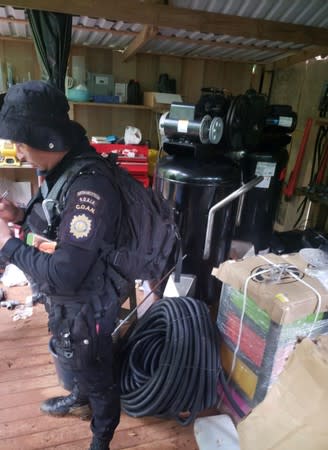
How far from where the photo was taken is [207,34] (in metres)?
2.95

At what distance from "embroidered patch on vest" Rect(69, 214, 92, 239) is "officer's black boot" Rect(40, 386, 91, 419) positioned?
3.20 ft

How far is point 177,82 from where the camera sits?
3.94 meters

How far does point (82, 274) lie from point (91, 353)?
13.9 inches

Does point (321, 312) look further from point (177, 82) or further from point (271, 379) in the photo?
point (177, 82)

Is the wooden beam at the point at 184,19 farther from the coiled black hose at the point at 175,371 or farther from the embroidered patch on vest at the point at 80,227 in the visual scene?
the coiled black hose at the point at 175,371

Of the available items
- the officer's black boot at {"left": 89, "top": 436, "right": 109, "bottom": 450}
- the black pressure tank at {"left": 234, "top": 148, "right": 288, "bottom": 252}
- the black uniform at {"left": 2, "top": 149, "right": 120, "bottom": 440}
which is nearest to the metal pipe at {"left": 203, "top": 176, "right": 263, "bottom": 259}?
the black pressure tank at {"left": 234, "top": 148, "right": 288, "bottom": 252}

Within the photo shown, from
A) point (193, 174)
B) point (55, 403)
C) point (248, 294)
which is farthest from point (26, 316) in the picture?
point (248, 294)

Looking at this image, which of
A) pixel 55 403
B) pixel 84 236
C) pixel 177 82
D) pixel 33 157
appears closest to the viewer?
pixel 84 236

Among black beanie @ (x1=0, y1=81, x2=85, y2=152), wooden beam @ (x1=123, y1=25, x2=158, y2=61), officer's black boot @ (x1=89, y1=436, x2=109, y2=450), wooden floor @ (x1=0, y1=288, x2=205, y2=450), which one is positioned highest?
wooden beam @ (x1=123, y1=25, x2=158, y2=61)

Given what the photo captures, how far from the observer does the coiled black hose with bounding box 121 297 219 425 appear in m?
1.57

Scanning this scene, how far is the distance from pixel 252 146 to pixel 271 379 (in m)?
1.68

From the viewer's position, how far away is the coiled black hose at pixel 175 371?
1.57 meters

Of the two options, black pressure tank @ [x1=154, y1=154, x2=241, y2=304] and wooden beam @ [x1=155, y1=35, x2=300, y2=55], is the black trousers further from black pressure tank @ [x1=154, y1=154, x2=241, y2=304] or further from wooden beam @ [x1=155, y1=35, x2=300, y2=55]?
wooden beam @ [x1=155, y1=35, x2=300, y2=55]

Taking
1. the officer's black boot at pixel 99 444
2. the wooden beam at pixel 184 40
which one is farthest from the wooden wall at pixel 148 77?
the officer's black boot at pixel 99 444
